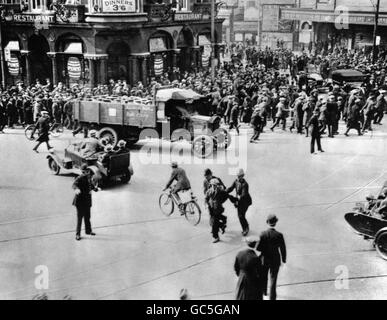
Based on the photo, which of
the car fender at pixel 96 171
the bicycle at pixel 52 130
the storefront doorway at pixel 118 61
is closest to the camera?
the car fender at pixel 96 171

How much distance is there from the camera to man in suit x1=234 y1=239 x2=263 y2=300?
28.5ft

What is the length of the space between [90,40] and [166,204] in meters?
19.0

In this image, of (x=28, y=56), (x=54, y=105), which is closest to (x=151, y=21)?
(x=28, y=56)

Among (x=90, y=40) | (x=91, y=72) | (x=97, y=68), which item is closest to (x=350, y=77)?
(x=97, y=68)

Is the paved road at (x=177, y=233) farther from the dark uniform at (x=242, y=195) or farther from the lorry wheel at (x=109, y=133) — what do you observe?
the lorry wheel at (x=109, y=133)

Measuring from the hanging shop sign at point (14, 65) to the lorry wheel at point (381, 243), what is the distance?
27.6m

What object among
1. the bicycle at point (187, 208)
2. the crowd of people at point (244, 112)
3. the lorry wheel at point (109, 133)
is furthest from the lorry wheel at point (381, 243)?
the lorry wheel at point (109, 133)

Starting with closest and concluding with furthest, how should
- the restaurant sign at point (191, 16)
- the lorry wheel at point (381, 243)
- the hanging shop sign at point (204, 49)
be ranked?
the lorry wheel at point (381, 243) → the restaurant sign at point (191, 16) → the hanging shop sign at point (204, 49)

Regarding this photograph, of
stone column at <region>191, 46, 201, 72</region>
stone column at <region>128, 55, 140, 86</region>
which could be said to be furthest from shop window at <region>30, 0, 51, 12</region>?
stone column at <region>191, 46, 201, 72</region>

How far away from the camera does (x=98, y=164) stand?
16047mm

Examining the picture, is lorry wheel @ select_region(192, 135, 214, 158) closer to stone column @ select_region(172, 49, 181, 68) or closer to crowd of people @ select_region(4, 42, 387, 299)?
crowd of people @ select_region(4, 42, 387, 299)

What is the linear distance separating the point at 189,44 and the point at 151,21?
557 cm

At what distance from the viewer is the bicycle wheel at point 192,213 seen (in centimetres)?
1323
